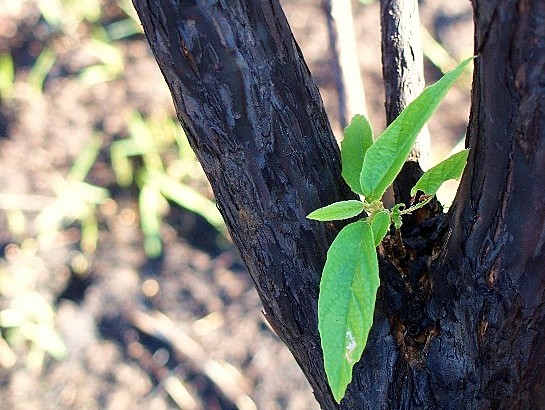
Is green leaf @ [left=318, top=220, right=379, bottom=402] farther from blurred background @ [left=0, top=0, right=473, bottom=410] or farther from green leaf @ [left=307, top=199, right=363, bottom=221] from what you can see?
blurred background @ [left=0, top=0, right=473, bottom=410]

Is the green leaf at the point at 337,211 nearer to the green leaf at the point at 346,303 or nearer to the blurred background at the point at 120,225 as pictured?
the green leaf at the point at 346,303

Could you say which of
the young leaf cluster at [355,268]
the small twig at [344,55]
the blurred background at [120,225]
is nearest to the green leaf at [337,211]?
the young leaf cluster at [355,268]

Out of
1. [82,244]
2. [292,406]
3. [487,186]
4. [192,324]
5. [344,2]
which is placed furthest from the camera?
[82,244]

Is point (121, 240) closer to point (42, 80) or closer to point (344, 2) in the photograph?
point (42, 80)

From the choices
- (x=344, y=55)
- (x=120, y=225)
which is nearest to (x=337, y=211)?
(x=344, y=55)

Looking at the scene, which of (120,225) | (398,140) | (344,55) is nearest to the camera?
(398,140)

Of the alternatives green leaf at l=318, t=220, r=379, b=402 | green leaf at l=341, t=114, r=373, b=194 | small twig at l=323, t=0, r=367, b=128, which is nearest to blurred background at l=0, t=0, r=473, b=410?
small twig at l=323, t=0, r=367, b=128

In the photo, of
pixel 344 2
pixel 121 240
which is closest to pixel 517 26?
pixel 344 2

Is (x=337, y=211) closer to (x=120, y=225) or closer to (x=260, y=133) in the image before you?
(x=260, y=133)
